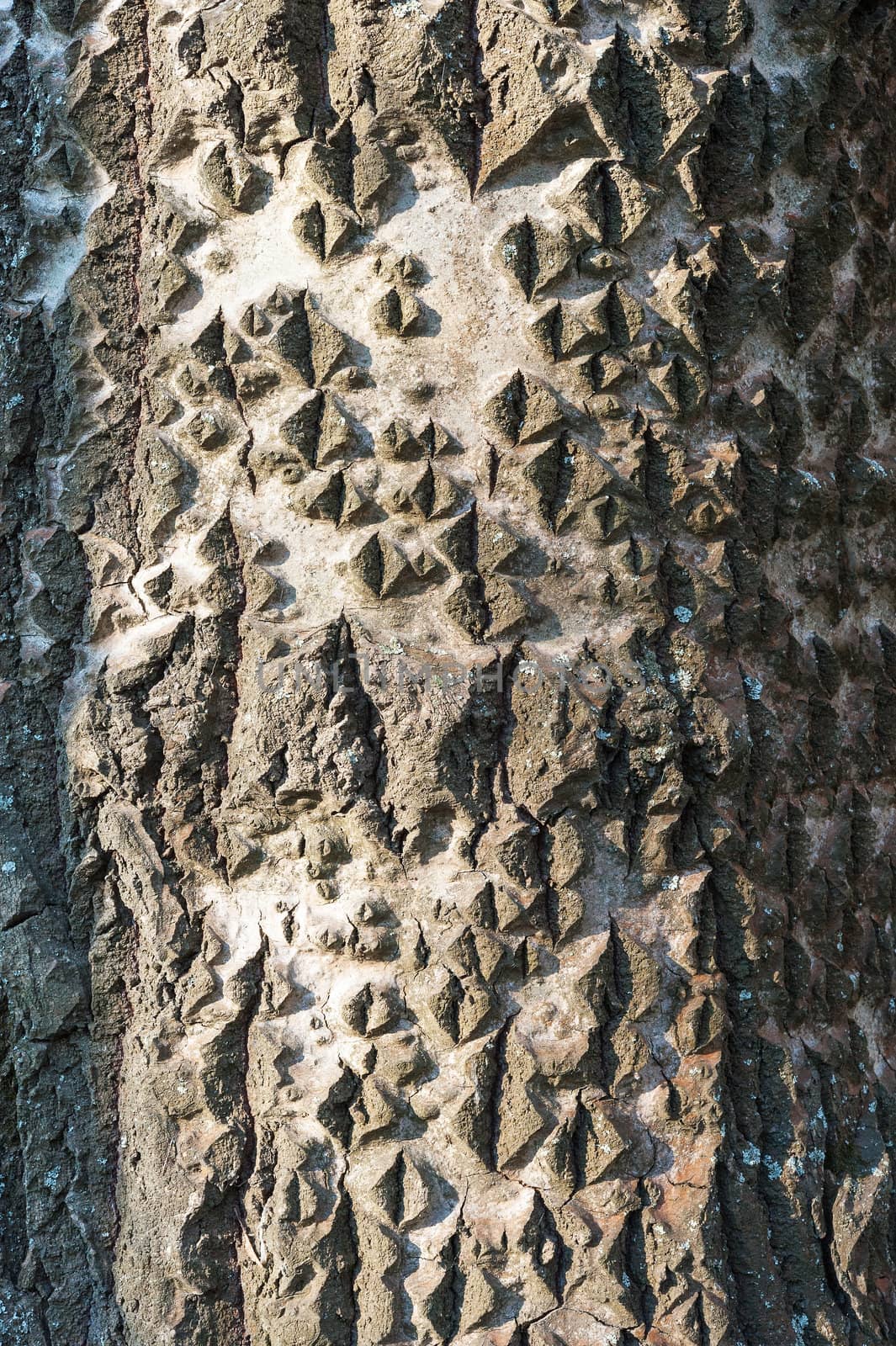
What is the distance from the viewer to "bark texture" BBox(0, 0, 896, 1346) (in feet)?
3.84

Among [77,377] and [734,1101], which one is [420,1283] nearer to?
[734,1101]

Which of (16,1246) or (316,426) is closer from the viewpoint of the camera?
(316,426)

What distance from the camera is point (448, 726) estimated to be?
1162mm

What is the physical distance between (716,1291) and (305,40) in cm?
133

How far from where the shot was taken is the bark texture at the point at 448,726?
1.17 m

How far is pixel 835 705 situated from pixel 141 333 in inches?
36.4

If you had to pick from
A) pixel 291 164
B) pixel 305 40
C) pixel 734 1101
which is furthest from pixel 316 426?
pixel 734 1101

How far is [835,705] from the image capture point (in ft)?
4.62

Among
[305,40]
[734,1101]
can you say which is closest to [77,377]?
[305,40]

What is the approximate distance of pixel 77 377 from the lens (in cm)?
137

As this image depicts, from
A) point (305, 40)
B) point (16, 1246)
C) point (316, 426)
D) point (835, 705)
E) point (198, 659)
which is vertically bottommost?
point (16, 1246)

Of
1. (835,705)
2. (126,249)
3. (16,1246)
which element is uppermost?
(126,249)

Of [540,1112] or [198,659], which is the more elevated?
[198,659]

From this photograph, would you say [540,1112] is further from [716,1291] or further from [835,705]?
[835,705]
